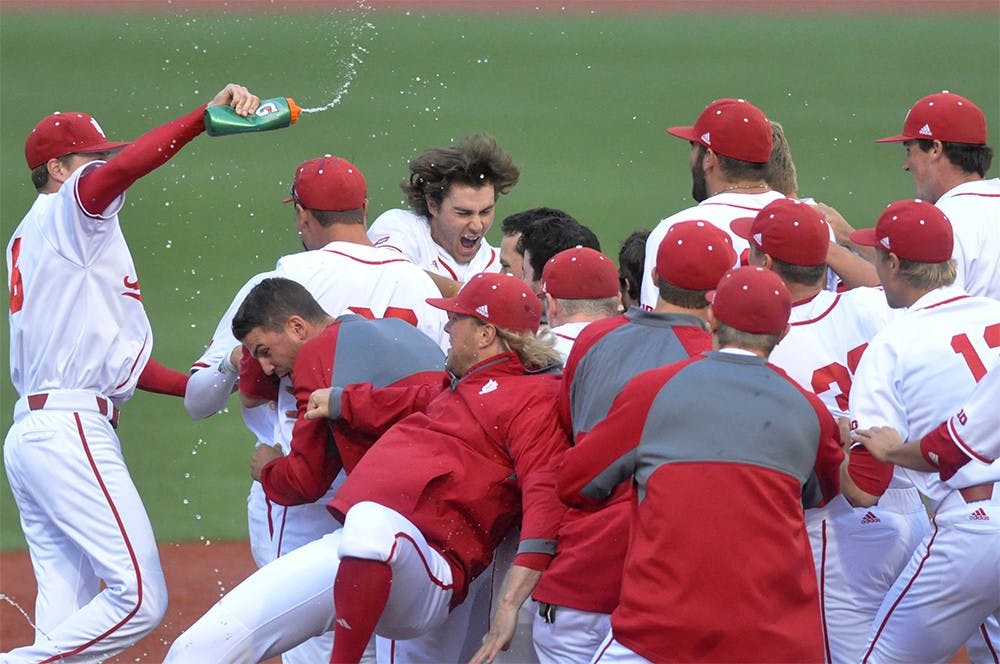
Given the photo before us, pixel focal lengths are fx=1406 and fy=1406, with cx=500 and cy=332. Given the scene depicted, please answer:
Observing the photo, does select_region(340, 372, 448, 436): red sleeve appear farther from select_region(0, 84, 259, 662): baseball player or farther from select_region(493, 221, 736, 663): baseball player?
select_region(0, 84, 259, 662): baseball player

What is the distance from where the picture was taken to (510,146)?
11055 mm

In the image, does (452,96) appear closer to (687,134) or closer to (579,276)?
(687,134)

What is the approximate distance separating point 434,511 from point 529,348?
1.61ft

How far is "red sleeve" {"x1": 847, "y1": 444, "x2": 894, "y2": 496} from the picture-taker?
350cm

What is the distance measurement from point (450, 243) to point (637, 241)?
3.27ft

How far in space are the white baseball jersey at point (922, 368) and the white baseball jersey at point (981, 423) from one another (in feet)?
0.57

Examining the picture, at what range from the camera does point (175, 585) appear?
6.16 metres

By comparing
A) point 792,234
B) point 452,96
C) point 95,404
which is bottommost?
point 452,96

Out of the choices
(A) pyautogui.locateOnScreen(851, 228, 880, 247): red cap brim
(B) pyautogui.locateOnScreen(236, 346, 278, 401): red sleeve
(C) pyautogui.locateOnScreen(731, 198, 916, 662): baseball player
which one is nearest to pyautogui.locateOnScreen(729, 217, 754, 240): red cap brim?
(C) pyautogui.locateOnScreen(731, 198, 916, 662): baseball player

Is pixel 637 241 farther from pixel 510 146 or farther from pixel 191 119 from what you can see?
pixel 510 146

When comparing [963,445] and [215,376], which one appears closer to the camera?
[963,445]

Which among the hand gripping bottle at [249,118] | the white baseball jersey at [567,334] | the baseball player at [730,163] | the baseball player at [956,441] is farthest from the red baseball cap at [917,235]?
the hand gripping bottle at [249,118]

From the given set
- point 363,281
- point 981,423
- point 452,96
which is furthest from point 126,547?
point 452,96

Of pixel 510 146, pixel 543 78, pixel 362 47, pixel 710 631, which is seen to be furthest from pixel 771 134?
pixel 362 47
